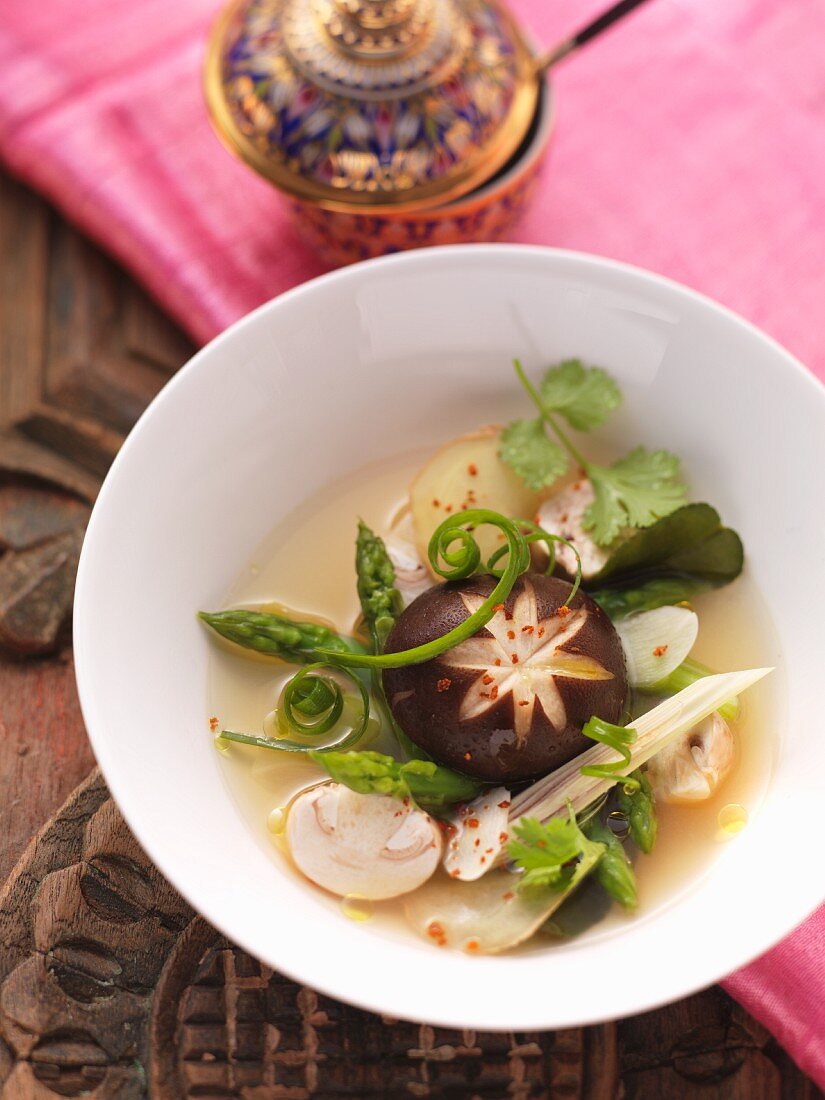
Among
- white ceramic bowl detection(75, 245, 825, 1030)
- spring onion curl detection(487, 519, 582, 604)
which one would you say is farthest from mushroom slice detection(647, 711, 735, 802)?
spring onion curl detection(487, 519, 582, 604)

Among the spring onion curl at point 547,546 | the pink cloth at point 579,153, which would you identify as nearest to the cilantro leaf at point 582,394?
the spring onion curl at point 547,546

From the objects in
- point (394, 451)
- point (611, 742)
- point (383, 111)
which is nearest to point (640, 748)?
point (611, 742)

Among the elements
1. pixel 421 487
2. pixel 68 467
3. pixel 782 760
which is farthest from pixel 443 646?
pixel 68 467

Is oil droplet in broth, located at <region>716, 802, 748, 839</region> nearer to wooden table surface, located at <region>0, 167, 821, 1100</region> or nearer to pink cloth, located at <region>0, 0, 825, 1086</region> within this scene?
wooden table surface, located at <region>0, 167, 821, 1100</region>

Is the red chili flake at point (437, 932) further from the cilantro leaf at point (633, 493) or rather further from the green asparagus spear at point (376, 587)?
the cilantro leaf at point (633, 493)

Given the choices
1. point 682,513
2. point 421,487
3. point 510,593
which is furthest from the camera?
point 421,487

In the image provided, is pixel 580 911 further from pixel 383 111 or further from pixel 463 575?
pixel 383 111

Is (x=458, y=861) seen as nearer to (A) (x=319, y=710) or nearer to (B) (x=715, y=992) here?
(A) (x=319, y=710)
